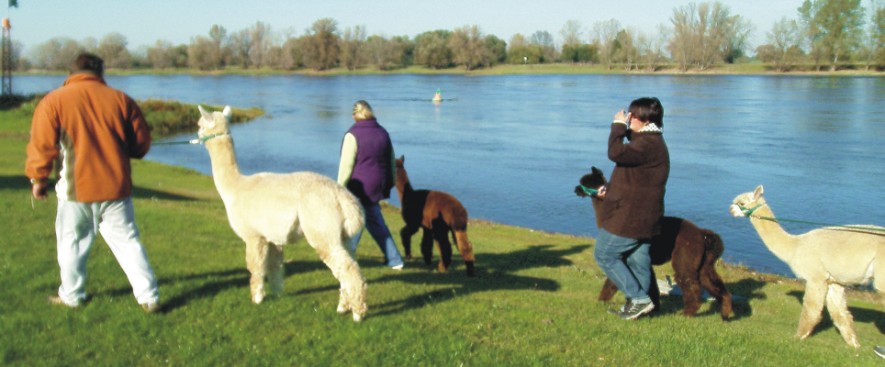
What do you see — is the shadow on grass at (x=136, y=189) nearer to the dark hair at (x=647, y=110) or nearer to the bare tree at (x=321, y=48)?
the dark hair at (x=647, y=110)

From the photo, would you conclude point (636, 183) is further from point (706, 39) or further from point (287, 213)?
point (706, 39)

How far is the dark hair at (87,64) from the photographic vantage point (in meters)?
5.68

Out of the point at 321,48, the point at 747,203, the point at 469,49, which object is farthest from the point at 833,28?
the point at 747,203

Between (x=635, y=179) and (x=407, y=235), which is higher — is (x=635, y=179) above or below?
above

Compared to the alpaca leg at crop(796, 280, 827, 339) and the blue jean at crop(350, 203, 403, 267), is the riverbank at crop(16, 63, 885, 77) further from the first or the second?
the blue jean at crop(350, 203, 403, 267)

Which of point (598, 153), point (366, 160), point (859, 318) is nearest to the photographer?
point (366, 160)

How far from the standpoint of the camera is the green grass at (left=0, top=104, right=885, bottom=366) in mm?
5457

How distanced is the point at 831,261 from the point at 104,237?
691 cm

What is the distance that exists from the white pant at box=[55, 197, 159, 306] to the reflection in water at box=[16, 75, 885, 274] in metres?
13.6

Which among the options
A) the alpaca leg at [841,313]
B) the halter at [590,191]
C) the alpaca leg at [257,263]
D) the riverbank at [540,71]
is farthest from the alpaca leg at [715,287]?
the riverbank at [540,71]

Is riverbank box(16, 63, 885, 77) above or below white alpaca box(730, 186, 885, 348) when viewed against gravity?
above

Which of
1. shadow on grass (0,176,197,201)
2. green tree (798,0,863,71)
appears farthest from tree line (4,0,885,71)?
shadow on grass (0,176,197,201)

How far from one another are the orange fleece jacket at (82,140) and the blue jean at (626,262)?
14.2 feet

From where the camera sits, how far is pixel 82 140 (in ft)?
18.2
